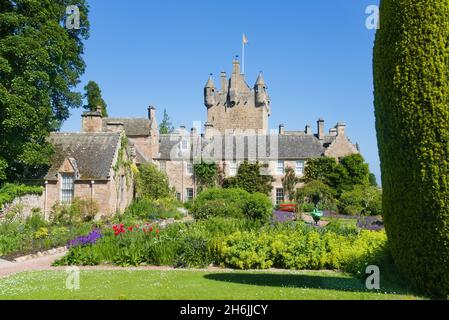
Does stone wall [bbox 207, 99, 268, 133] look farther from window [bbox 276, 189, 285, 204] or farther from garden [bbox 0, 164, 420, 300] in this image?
garden [bbox 0, 164, 420, 300]

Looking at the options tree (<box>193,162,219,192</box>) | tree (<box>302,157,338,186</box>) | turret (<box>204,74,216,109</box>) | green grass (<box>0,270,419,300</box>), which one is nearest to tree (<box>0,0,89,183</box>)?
green grass (<box>0,270,419,300</box>)

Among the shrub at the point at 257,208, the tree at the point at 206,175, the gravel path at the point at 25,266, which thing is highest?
the tree at the point at 206,175

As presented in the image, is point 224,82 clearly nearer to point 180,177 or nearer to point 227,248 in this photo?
point 180,177

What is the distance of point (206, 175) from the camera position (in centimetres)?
3978

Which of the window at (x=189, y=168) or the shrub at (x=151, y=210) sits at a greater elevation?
the window at (x=189, y=168)

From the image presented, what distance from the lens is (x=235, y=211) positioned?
23203mm

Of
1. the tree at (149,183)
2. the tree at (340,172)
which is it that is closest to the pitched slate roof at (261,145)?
the tree at (340,172)

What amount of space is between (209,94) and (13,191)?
106 ft

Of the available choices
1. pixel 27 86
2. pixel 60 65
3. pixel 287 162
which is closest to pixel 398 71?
pixel 27 86

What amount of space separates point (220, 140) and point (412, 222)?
3510 centimetres

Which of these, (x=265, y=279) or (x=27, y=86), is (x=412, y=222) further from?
(x=27, y=86)

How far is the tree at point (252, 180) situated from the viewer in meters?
39.2

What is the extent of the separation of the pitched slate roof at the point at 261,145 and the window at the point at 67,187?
1577 centimetres

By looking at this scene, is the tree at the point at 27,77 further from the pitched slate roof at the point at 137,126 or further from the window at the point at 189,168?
the window at the point at 189,168
